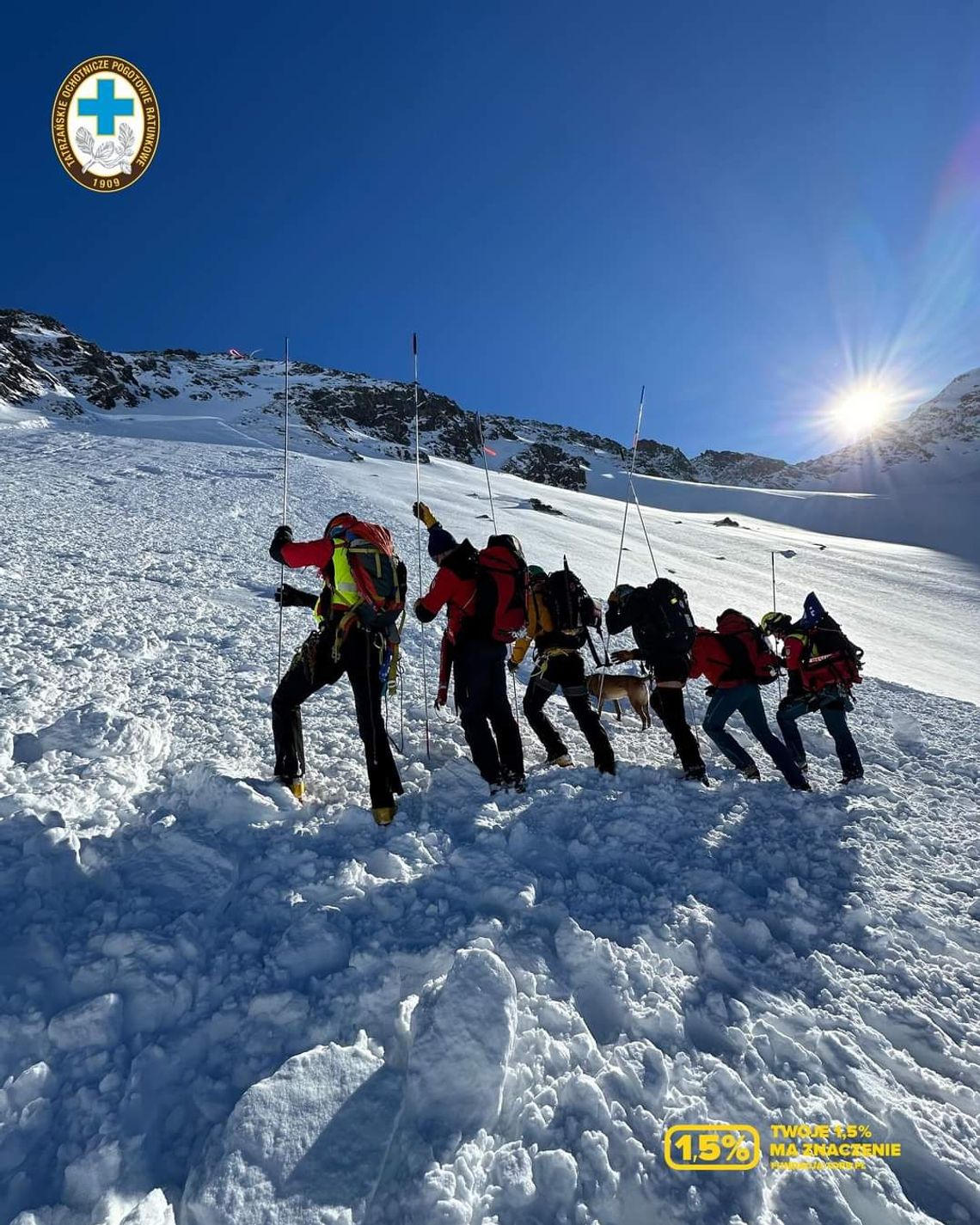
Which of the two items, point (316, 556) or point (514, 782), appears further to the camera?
point (514, 782)

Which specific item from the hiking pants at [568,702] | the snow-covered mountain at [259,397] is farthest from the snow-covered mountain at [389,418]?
the hiking pants at [568,702]

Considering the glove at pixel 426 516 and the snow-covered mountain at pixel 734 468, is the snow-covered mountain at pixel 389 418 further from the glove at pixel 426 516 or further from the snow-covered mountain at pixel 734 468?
the glove at pixel 426 516

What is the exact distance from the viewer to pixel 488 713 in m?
4.62

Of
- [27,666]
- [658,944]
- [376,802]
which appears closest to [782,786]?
[658,944]

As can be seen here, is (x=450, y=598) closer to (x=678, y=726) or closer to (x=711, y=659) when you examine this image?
(x=678, y=726)

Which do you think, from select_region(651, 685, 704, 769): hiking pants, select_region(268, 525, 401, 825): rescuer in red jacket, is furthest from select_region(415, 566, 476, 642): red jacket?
select_region(651, 685, 704, 769): hiking pants

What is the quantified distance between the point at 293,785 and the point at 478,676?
1582mm

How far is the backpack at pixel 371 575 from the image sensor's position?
402 cm

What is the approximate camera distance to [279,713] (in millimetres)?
4145

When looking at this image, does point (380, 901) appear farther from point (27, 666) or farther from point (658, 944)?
point (27, 666)

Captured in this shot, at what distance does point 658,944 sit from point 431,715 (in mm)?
3479

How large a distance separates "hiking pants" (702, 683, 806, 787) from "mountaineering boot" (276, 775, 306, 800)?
12.3 feet

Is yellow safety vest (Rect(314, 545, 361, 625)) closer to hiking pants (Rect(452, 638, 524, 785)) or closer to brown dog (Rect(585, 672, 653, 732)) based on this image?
hiking pants (Rect(452, 638, 524, 785))

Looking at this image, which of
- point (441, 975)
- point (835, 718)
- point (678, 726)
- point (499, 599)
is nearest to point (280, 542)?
point (499, 599)
